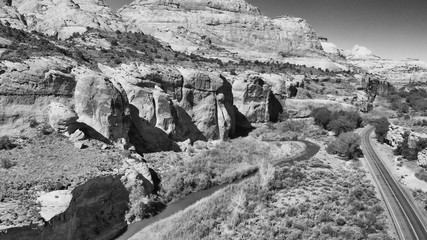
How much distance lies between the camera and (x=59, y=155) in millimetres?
30266

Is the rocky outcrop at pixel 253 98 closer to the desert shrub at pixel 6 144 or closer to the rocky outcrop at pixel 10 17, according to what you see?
the rocky outcrop at pixel 10 17

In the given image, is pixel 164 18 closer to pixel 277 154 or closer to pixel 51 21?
pixel 51 21

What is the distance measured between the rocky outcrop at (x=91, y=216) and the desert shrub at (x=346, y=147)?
3273cm

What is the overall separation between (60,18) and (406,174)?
72.8 metres

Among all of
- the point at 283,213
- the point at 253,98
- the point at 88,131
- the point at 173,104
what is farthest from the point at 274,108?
the point at 88,131

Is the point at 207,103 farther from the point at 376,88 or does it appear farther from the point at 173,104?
the point at 376,88

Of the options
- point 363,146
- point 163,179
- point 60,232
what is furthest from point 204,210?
point 363,146

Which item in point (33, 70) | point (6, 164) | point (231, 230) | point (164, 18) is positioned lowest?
point (231, 230)

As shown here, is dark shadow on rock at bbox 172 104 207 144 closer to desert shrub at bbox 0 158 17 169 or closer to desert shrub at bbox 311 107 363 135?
desert shrub at bbox 0 158 17 169

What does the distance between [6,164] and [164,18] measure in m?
91.7

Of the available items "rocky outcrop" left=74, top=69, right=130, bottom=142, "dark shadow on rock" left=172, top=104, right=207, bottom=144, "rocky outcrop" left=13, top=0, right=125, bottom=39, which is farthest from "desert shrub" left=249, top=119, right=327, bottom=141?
"rocky outcrop" left=13, top=0, right=125, bottom=39

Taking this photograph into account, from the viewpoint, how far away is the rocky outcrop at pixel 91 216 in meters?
23.2

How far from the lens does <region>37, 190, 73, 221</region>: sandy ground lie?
23.4m

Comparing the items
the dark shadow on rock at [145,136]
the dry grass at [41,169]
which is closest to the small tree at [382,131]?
the dark shadow on rock at [145,136]
